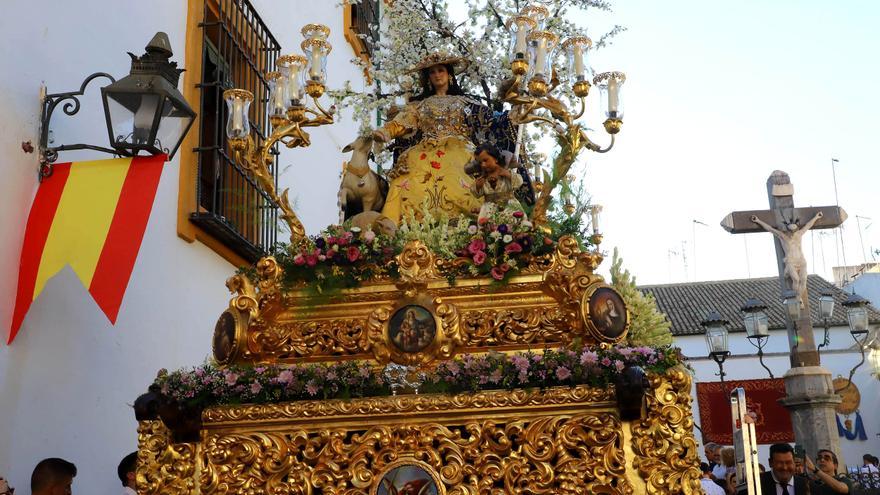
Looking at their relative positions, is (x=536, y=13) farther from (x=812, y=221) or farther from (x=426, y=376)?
(x=812, y=221)

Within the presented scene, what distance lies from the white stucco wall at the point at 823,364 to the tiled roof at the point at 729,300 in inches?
15.6

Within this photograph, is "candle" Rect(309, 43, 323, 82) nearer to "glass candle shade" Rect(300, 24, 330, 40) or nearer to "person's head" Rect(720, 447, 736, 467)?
"glass candle shade" Rect(300, 24, 330, 40)

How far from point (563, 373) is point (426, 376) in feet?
2.00

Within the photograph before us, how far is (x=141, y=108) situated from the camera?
4816 mm

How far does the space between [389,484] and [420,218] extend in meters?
1.70

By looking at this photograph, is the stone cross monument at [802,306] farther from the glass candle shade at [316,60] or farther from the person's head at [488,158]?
the glass candle shade at [316,60]

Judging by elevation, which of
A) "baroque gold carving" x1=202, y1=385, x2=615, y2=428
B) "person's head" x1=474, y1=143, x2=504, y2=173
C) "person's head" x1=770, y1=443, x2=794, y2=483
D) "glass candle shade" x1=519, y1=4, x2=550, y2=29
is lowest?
"person's head" x1=770, y1=443, x2=794, y2=483

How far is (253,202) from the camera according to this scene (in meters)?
7.67

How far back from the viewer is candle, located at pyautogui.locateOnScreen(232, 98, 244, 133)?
449 cm

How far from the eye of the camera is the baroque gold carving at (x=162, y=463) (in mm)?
4031

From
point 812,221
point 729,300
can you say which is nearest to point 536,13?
point 812,221

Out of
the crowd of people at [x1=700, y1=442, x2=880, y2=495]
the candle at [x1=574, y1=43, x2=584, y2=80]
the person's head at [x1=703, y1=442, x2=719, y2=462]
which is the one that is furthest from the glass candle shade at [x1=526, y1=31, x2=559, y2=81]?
the person's head at [x1=703, y1=442, x2=719, y2=462]

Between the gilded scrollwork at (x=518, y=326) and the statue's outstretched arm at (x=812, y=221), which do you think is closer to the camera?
the gilded scrollwork at (x=518, y=326)

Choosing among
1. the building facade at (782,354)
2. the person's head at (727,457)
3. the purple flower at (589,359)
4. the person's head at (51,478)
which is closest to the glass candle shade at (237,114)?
the person's head at (51,478)
